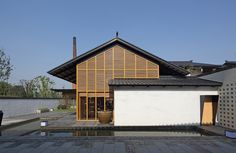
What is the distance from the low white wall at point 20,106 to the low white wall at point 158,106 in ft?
40.8

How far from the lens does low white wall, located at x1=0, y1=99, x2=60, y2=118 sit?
20984 millimetres

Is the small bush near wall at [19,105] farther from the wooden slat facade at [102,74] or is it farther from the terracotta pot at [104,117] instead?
the terracotta pot at [104,117]

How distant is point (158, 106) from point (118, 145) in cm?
706

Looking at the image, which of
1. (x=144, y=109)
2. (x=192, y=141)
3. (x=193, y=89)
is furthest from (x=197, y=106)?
(x=192, y=141)

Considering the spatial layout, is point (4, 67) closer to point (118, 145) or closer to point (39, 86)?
point (39, 86)

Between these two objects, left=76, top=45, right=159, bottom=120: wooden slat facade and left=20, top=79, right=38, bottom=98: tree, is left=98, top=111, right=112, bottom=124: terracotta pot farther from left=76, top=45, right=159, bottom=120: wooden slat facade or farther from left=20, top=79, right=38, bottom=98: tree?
left=20, top=79, right=38, bottom=98: tree

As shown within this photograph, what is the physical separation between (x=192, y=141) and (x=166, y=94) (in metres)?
6.02

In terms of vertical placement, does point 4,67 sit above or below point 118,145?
above

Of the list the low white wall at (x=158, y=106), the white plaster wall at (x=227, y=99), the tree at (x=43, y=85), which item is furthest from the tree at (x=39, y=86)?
the white plaster wall at (x=227, y=99)

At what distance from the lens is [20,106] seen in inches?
971

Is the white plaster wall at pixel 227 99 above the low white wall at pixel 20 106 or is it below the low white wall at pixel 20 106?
above

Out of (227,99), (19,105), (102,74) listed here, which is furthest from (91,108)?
(19,105)

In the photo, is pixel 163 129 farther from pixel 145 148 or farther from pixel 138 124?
pixel 145 148

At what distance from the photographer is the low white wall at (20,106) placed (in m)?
21.0
